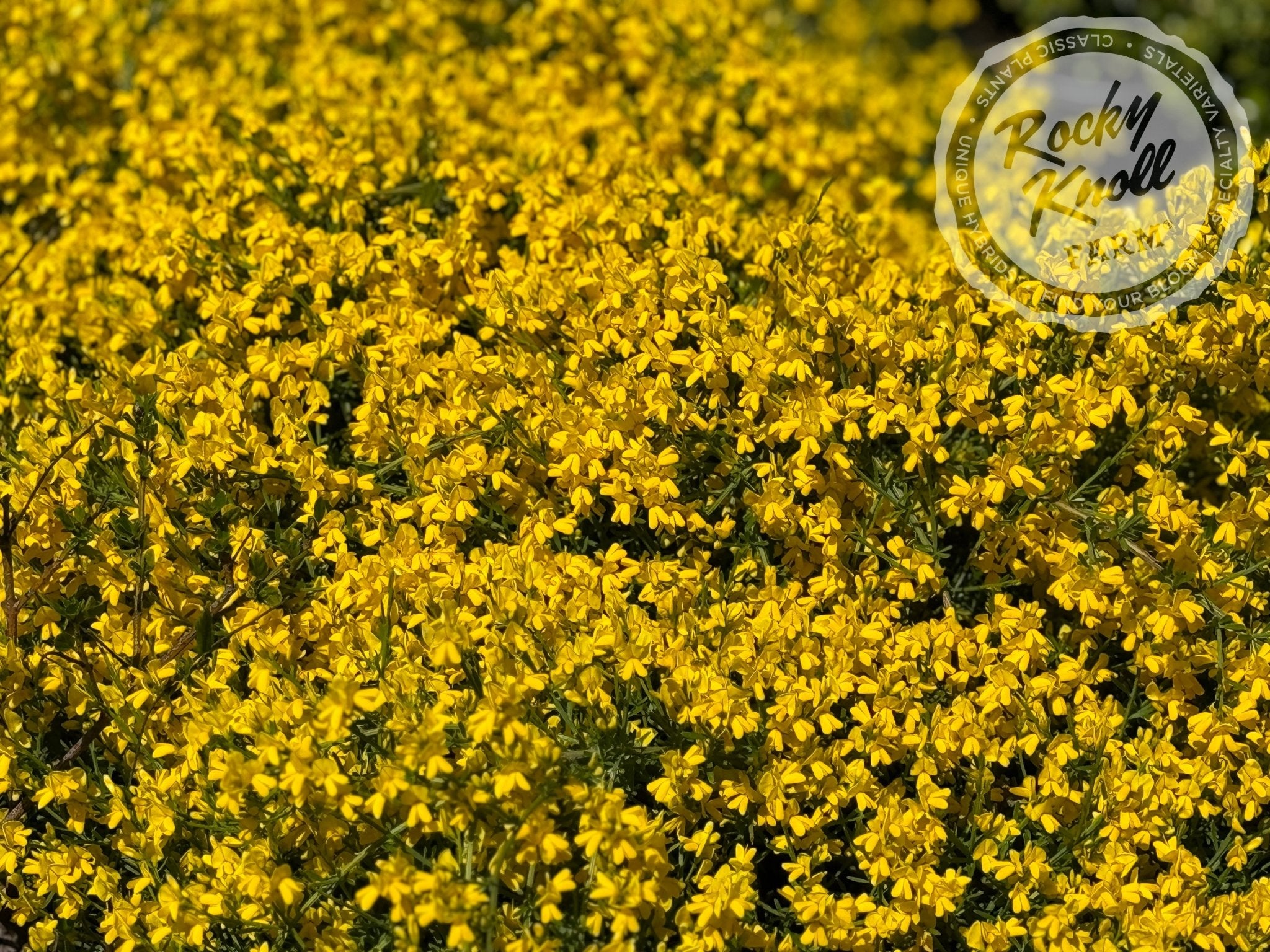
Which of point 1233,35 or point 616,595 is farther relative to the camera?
point 1233,35

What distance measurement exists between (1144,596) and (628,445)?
1194mm

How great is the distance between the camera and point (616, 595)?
2508mm

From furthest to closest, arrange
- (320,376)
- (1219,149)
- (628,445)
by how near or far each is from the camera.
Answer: (1219,149), (320,376), (628,445)

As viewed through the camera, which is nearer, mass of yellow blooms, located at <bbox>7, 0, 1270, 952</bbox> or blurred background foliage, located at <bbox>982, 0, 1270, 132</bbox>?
mass of yellow blooms, located at <bbox>7, 0, 1270, 952</bbox>

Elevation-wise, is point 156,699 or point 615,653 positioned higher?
point 615,653

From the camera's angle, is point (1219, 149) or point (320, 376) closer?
point (320, 376)

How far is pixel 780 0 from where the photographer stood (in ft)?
25.6

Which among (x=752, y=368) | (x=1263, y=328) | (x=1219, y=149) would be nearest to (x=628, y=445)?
(x=752, y=368)

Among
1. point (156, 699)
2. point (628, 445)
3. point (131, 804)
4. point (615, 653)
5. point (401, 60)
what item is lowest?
point (131, 804)

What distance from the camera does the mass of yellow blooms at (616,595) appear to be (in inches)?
91.7

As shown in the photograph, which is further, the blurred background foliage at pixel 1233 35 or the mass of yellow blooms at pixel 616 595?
the blurred background foliage at pixel 1233 35

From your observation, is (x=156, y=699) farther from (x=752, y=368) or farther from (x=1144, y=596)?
(x=1144, y=596)

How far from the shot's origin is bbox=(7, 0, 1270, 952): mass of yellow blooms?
233cm

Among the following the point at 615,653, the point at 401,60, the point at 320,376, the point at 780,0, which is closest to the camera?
the point at 615,653
